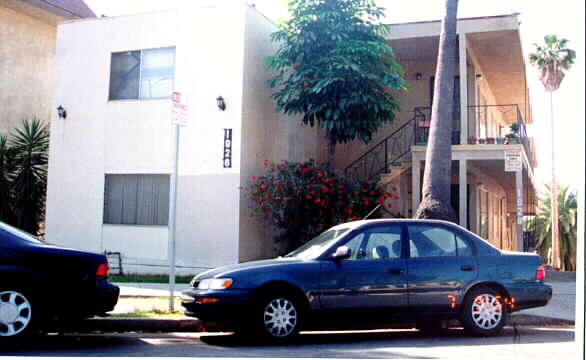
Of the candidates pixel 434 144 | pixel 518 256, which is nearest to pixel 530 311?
pixel 518 256

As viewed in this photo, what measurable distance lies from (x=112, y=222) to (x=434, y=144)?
26.3ft

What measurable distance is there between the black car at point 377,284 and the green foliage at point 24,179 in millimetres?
10913

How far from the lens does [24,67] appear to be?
19578mm

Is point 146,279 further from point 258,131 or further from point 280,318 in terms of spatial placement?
point 280,318

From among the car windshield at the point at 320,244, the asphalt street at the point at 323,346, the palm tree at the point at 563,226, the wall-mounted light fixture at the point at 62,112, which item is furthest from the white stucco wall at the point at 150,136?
the palm tree at the point at 563,226

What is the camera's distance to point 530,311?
1034 centimetres

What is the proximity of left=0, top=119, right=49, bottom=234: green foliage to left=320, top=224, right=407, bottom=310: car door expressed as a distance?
12072 millimetres

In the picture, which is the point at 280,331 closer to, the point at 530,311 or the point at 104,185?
the point at 530,311

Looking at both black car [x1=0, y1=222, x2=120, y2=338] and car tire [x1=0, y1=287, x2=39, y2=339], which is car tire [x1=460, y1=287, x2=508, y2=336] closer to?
black car [x1=0, y1=222, x2=120, y2=338]

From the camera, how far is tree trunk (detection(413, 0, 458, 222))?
12.3 m

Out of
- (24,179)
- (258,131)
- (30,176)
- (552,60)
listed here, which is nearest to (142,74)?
(258,131)

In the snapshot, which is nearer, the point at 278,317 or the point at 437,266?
the point at 278,317

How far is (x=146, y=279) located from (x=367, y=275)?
304 inches

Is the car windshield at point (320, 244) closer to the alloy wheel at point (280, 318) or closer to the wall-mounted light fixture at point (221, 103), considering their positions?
the alloy wheel at point (280, 318)
